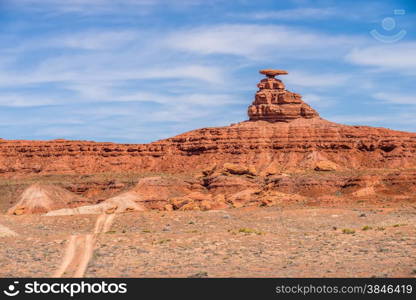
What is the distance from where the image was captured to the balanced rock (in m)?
119

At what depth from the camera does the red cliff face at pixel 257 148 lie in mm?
105812

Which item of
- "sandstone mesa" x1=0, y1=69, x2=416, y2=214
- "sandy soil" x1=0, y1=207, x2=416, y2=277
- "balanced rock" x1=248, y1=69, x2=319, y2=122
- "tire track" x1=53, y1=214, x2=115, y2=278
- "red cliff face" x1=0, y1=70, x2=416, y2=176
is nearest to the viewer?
"sandy soil" x1=0, y1=207, x2=416, y2=277

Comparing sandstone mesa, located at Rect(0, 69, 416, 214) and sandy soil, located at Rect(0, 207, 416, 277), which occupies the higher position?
sandstone mesa, located at Rect(0, 69, 416, 214)

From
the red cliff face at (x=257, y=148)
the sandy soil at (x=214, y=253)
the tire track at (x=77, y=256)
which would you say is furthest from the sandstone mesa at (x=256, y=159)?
the tire track at (x=77, y=256)

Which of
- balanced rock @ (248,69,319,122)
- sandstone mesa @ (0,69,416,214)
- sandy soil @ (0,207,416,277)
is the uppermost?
balanced rock @ (248,69,319,122)

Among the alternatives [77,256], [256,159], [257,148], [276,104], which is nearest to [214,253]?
[77,256]

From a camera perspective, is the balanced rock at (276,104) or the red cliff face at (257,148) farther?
the balanced rock at (276,104)

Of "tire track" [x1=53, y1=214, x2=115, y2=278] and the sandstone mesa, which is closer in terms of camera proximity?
"tire track" [x1=53, y1=214, x2=115, y2=278]

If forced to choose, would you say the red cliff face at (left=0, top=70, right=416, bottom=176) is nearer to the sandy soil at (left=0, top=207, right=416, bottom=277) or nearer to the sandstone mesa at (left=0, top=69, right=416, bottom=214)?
the sandstone mesa at (left=0, top=69, right=416, bottom=214)

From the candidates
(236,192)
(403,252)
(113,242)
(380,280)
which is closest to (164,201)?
(236,192)

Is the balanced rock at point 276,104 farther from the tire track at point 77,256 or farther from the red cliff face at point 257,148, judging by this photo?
the tire track at point 77,256

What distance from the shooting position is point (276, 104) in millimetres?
120375

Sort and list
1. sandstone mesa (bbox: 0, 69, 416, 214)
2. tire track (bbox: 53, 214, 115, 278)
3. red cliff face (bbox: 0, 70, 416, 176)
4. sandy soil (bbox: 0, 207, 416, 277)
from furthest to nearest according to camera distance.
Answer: red cliff face (bbox: 0, 70, 416, 176)
sandstone mesa (bbox: 0, 69, 416, 214)
tire track (bbox: 53, 214, 115, 278)
sandy soil (bbox: 0, 207, 416, 277)

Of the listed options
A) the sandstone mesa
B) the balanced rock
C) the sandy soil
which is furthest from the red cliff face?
the sandy soil
